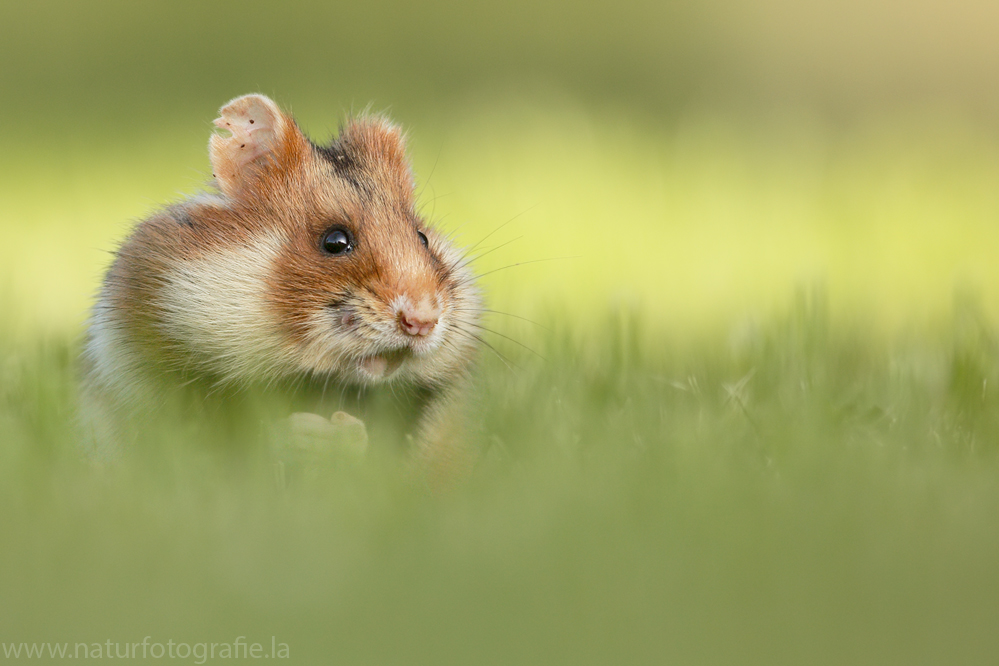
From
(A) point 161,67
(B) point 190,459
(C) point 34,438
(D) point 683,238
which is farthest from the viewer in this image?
(A) point 161,67

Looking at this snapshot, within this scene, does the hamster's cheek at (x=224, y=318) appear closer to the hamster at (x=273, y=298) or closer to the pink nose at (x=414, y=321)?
the hamster at (x=273, y=298)

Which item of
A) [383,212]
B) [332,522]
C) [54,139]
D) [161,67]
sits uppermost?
[161,67]

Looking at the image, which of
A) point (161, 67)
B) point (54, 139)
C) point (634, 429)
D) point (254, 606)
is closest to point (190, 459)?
point (254, 606)

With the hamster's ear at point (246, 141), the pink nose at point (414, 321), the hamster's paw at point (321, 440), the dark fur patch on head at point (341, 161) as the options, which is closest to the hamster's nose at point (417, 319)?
the pink nose at point (414, 321)

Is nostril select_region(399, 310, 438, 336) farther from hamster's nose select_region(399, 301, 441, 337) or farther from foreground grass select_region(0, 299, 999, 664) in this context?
foreground grass select_region(0, 299, 999, 664)

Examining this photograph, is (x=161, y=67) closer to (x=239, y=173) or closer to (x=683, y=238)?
(x=683, y=238)

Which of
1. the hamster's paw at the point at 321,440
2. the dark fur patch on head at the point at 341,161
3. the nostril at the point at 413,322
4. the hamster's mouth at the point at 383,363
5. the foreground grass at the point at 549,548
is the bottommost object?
the foreground grass at the point at 549,548

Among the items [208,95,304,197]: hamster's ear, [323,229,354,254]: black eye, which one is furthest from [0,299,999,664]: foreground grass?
[208,95,304,197]: hamster's ear
